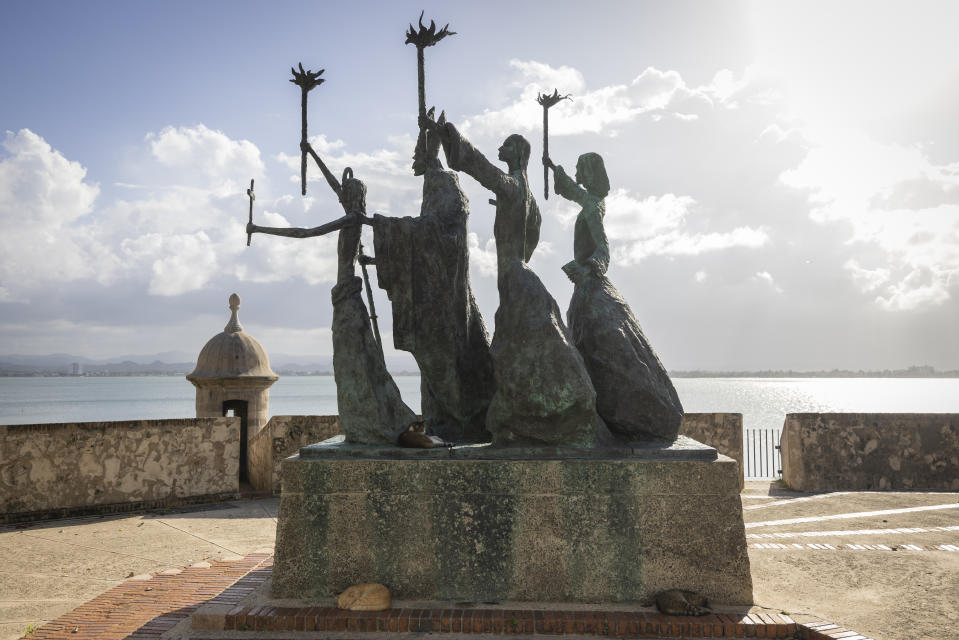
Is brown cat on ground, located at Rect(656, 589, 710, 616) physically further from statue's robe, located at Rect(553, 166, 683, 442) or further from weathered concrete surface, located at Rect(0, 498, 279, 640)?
weathered concrete surface, located at Rect(0, 498, 279, 640)

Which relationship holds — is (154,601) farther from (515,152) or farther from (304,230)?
(515,152)

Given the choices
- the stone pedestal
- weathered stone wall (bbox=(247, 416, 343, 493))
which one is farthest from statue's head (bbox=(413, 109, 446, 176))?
weathered stone wall (bbox=(247, 416, 343, 493))

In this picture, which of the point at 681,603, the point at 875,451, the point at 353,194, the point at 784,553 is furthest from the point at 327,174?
the point at 875,451

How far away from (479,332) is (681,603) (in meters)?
2.83

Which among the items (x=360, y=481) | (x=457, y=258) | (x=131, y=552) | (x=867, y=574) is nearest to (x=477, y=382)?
(x=457, y=258)

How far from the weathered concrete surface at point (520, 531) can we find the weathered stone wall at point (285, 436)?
6.39 metres

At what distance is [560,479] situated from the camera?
4895 millimetres

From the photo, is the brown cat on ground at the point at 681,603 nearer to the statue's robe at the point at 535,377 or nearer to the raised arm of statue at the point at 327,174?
the statue's robe at the point at 535,377

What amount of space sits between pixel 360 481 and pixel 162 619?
5.77 feet

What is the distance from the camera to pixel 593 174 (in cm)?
657

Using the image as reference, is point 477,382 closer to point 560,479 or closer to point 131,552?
point 560,479

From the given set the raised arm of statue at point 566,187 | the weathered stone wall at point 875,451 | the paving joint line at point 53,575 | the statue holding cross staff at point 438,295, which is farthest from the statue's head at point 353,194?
the weathered stone wall at point 875,451

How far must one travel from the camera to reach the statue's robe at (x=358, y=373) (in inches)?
217

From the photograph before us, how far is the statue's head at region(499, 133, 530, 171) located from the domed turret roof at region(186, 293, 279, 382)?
29.4 ft
